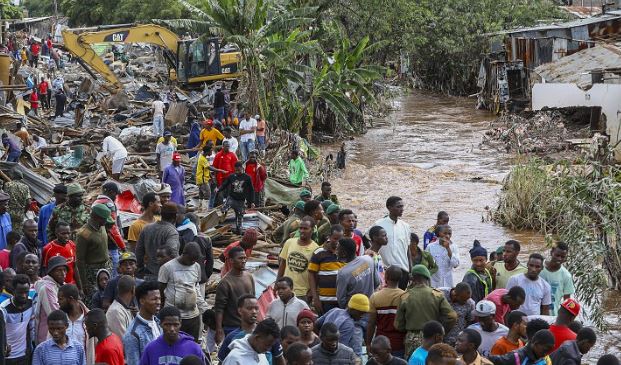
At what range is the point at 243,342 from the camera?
6684 mm

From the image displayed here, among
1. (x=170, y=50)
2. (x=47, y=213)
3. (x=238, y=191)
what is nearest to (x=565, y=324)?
(x=47, y=213)

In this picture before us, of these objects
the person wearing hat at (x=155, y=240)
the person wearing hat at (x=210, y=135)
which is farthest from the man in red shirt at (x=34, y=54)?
the person wearing hat at (x=155, y=240)

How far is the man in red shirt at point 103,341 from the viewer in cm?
695

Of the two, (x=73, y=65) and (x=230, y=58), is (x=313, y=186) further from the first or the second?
(x=73, y=65)

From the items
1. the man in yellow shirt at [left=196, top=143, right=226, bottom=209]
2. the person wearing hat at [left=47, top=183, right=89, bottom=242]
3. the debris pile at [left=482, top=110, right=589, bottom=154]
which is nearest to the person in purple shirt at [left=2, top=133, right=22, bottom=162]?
the man in yellow shirt at [left=196, top=143, right=226, bottom=209]

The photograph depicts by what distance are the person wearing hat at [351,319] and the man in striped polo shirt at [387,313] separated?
0.50 ft

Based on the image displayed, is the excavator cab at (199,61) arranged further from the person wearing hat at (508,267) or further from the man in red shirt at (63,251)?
the person wearing hat at (508,267)

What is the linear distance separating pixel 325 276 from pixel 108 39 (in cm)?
1956

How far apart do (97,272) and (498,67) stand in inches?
1088

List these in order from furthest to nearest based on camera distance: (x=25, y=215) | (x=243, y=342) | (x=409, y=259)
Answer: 1. (x=25, y=215)
2. (x=409, y=259)
3. (x=243, y=342)

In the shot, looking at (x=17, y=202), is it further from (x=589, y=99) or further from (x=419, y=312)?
(x=589, y=99)

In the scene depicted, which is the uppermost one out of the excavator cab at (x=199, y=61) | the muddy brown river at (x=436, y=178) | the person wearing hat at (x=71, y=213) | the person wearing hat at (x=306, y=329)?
the excavator cab at (x=199, y=61)

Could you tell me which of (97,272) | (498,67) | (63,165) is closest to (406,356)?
(97,272)

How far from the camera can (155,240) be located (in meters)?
9.42
